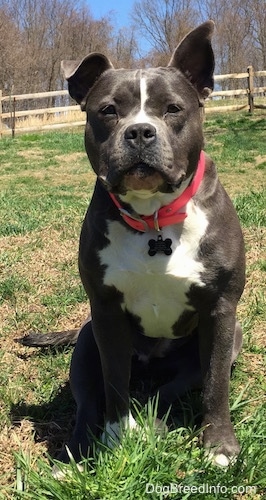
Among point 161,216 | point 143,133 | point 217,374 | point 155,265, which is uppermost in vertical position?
point 143,133

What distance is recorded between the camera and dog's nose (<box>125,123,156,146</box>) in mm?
2006

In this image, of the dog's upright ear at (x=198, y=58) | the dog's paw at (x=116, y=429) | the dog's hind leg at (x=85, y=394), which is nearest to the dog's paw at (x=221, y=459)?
the dog's paw at (x=116, y=429)

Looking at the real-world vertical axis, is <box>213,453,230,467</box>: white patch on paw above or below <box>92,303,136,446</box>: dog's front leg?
below

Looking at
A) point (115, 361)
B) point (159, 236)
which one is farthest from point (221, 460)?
point (159, 236)

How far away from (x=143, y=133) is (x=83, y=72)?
0.58m

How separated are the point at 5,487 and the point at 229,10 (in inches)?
1467

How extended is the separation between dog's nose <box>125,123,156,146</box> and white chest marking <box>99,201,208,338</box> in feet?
1.28

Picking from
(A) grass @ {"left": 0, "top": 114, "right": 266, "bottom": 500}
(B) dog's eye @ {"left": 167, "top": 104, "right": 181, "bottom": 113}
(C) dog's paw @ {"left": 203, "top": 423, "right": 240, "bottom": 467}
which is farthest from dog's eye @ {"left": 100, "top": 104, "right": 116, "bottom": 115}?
(C) dog's paw @ {"left": 203, "top": 423, "right": 240, "bottom": 467}

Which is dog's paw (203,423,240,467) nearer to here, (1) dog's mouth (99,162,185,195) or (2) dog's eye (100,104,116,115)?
(1) dog's mouth (99,162,185,195)

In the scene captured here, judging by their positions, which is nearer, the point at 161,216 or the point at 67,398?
the point at 161,216

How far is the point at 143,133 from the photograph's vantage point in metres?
2.01

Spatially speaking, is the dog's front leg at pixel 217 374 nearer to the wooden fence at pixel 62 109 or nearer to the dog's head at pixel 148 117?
the dog's head at pixel 148 117

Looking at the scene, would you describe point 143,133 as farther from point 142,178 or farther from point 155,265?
point 155,265

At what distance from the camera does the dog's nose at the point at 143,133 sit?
2.01 meters
